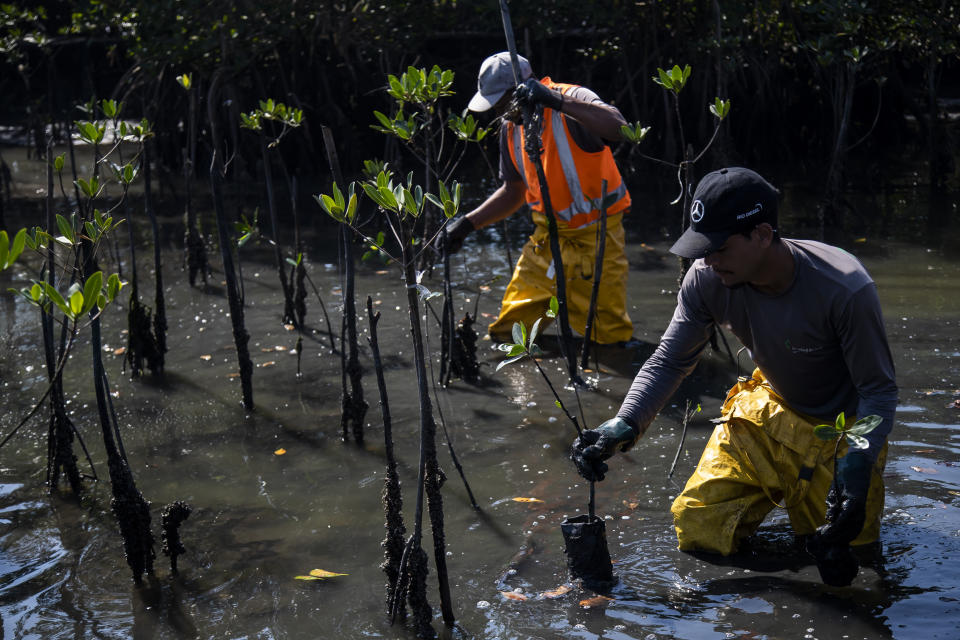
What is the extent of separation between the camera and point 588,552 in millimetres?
2992

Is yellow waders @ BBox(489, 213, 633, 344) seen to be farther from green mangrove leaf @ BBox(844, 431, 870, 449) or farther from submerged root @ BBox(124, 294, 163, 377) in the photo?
green mangrove leaf @ BBox(844, 431, 870, 449)

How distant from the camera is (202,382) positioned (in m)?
5.13

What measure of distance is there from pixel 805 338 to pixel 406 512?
1663 mm

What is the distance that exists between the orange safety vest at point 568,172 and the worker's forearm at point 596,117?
0.33 m

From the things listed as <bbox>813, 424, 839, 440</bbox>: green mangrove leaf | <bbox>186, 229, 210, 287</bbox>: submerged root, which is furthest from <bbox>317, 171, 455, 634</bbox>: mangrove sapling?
<bbox>186, 229, 210, 287</bbox>: submerged root

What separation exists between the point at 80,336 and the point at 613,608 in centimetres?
401

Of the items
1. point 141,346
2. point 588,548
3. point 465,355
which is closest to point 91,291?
point 588,548

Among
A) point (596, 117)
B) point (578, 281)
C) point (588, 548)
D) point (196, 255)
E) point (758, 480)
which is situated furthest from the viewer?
point (196, 255)

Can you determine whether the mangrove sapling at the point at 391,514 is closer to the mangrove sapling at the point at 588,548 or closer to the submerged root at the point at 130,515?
the mangrove sapling at the point at 588,548

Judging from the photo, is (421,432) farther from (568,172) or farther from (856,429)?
(568,172)

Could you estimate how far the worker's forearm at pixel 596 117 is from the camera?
14.9 feet

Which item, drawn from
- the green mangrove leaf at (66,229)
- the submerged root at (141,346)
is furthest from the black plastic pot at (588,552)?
the submerged root at (141,346)

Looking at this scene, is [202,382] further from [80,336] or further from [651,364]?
[651,364]

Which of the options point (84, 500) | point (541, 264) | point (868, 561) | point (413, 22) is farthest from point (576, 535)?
point (413, 22)
